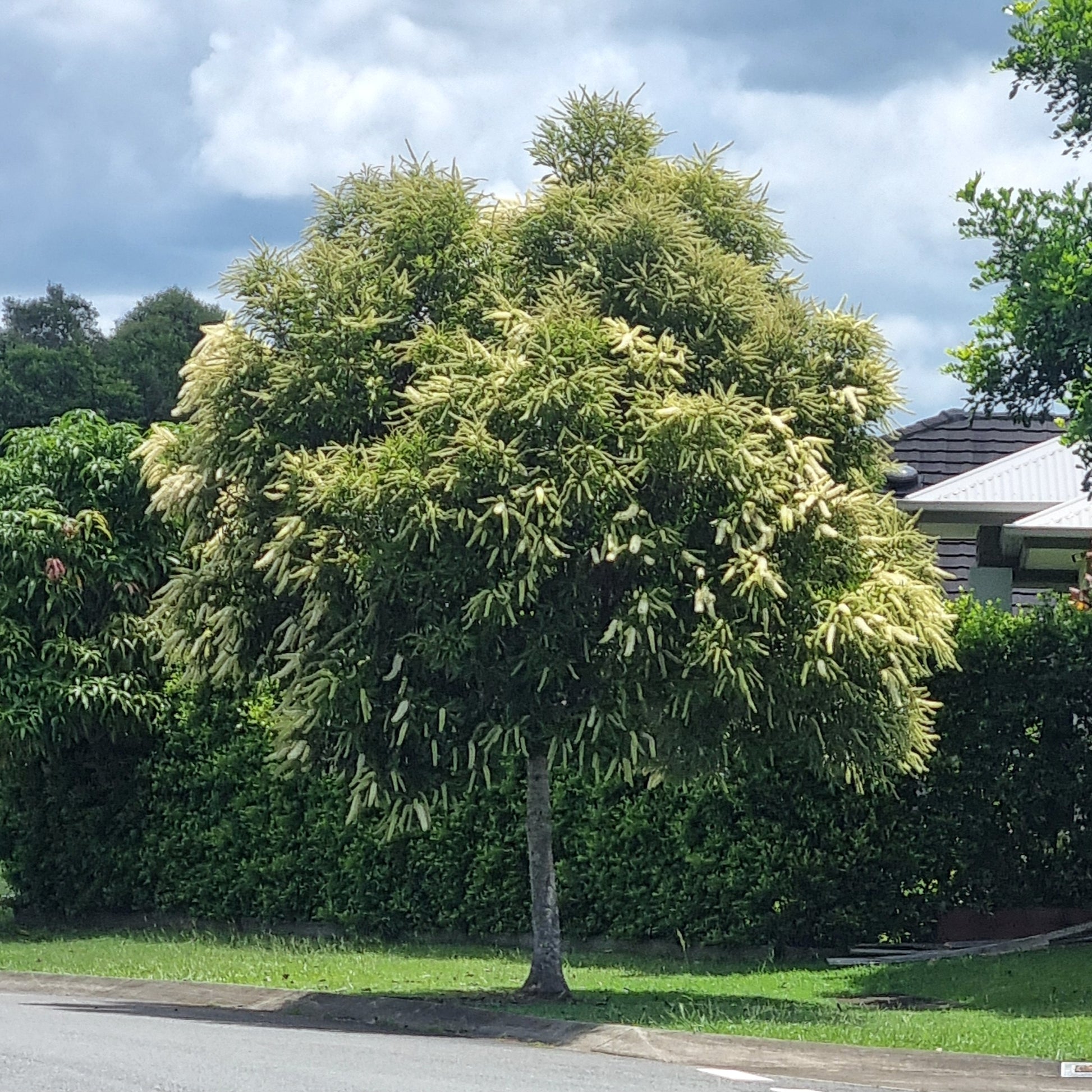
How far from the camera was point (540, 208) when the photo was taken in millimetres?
13469

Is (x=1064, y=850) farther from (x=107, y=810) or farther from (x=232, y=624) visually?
(x=107, y=810)

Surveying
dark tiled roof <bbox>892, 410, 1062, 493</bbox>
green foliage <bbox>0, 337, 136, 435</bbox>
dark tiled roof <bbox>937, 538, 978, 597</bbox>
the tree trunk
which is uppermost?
green foliage <bbox>0, 337, 136, 435</bbox>

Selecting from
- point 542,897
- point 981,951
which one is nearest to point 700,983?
point 542,897

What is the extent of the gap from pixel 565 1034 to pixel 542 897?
2.21m

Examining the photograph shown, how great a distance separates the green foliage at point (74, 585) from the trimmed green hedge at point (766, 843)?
1804 mm

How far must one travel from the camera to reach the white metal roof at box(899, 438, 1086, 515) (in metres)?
21.6

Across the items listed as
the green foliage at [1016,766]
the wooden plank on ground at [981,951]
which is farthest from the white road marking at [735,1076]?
the green foliage at [1016,766]

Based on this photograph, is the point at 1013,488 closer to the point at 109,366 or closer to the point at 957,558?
the point at 957,558

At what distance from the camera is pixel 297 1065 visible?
910 cm

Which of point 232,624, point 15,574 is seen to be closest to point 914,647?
point 232,624

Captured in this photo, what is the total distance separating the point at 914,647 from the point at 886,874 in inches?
174

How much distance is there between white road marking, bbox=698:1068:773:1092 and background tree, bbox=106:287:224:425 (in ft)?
166

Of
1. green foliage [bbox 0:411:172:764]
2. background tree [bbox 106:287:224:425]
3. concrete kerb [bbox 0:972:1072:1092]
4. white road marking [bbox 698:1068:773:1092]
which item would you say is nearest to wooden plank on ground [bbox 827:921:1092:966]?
concrete kerb [bbox 0:972:1072:1092]

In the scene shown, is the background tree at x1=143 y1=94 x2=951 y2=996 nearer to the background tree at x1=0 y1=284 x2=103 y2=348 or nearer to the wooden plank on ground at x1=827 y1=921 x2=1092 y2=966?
the wooden plank on ground at x1=827 y1=921 x2=1092 y2=966
